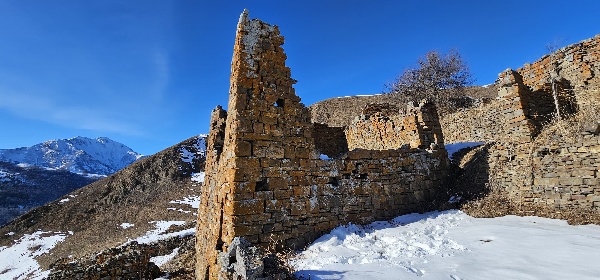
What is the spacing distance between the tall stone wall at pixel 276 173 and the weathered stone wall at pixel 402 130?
303cm

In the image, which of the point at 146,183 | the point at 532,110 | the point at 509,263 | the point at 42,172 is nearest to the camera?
the point at 509,263

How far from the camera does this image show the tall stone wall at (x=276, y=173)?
6.57 m

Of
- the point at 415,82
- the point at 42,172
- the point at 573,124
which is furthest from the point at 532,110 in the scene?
the point at 42,172

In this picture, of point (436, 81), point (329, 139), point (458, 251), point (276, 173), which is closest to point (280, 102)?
point (276, 173)

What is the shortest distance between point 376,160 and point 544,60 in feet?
26.6

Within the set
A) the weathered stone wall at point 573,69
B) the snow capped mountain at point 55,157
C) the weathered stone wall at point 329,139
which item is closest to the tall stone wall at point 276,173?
the weathered stone wall at point 573,69

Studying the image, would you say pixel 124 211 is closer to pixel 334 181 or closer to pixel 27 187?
pixel 334 181

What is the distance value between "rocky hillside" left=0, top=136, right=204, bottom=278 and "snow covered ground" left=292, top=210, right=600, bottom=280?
14790mm

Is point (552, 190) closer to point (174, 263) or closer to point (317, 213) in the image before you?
point (317, 213)

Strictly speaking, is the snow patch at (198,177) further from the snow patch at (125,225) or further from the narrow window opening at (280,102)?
the narrow window opening at (280,102)

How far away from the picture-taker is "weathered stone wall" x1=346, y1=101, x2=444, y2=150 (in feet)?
35.8

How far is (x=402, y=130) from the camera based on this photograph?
1216 centimetres

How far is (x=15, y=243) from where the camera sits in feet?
101

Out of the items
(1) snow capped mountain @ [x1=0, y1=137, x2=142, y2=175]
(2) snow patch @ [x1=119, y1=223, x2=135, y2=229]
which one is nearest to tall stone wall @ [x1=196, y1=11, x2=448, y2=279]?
(2) snow patch @ [x1=119, y1=223, x2=135, y2=229]
